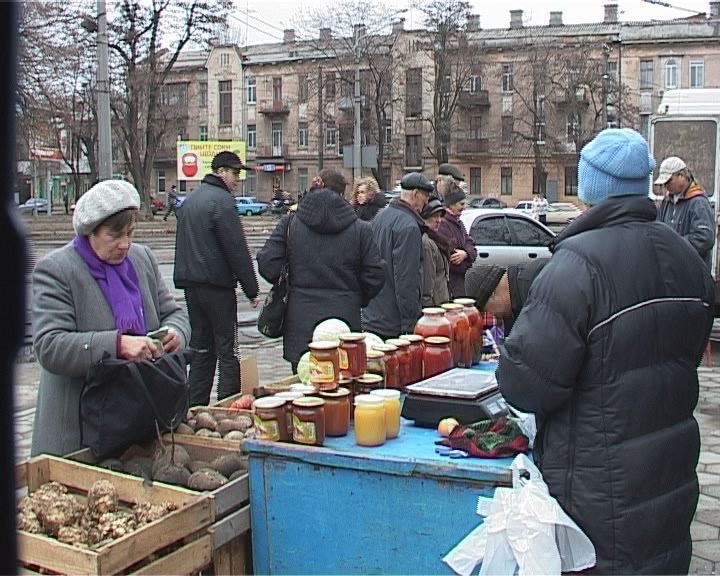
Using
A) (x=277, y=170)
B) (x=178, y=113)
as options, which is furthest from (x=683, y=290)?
(x=178, y=113)

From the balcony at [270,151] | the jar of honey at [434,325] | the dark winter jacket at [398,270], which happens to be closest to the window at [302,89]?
the balcony at [270,151]

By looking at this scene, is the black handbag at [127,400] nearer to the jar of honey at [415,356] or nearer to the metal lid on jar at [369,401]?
the metal lid on jar at [369,401]

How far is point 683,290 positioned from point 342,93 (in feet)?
185

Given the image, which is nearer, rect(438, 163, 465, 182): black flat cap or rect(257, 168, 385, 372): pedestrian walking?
rect(257, 168, 385, 372): pedestrian walking

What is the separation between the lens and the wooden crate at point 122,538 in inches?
112

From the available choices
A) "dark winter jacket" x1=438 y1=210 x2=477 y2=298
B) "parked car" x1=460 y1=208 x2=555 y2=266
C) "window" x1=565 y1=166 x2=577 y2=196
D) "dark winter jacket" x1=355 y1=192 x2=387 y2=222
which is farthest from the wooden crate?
"window" x1=565 y1=166 x2=577 y2=196

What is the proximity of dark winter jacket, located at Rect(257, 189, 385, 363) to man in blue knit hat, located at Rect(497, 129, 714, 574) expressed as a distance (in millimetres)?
2881

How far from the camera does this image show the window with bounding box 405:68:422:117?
58.5m

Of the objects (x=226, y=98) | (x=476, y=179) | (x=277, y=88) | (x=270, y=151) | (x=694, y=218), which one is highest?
(x=277, y=88)

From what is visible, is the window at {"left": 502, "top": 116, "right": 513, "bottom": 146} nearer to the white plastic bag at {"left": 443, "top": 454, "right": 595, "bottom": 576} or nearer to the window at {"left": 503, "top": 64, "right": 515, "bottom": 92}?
the window at {"left": 503, "top": 64, "right": 515, "bottom": 92}

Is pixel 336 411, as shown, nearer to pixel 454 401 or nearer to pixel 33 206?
pixel 454 401

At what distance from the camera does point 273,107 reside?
6912 cm

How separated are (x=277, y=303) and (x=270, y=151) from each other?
66.0 m

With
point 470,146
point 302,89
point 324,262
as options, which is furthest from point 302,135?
point 324,262
